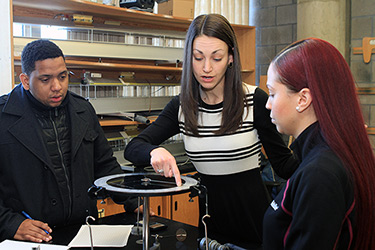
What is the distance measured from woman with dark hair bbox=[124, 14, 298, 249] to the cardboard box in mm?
1534

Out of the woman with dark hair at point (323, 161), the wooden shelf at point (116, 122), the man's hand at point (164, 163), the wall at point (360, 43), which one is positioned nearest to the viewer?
the woman with dark hair at point (323, 161)

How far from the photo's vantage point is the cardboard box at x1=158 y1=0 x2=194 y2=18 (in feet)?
9.57

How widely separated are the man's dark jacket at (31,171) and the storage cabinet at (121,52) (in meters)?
0.74

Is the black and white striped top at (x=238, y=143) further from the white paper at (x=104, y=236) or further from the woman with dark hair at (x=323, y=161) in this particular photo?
the woman with dark hair at (x=323, y=161)

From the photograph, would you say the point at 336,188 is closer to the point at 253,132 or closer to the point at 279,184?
the point at 253,132

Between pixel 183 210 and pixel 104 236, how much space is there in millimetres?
1464

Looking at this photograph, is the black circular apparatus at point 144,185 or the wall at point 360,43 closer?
the black circular apparatus at point 144,185

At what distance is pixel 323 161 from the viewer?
784mm

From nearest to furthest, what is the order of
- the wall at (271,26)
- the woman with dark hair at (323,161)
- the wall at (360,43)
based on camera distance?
the woman with dark hair at (323,161) < the wall at (360,43) < the wall at (271,26)

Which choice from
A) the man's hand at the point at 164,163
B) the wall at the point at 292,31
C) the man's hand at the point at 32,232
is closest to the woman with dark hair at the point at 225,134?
the man's hand at the point at 164,163

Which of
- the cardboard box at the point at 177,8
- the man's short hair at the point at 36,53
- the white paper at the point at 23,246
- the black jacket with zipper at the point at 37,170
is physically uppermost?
the cardboard box at the point at 177,8

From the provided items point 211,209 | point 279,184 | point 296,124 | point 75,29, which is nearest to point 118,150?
point 75,29

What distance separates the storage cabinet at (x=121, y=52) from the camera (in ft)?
7.79

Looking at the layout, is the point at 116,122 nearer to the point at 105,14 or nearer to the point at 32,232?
the point at 105,14
